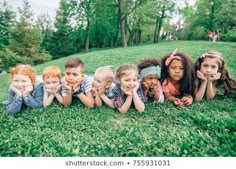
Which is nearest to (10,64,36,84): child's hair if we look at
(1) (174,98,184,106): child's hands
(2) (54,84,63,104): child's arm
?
(2) (54,84,63,104): child's arm

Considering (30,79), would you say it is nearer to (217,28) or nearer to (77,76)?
(77,76)

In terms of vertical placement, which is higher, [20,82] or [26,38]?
[26,38]

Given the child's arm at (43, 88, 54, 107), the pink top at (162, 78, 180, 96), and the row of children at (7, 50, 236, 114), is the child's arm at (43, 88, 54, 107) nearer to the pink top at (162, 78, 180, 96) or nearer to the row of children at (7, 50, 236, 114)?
the row of children at (7, 50, 236, 114)

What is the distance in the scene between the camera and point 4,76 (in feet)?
18.5

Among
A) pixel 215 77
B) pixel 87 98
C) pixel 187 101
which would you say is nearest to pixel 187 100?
pixel 187 101

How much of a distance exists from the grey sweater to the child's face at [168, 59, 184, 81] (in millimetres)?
1702

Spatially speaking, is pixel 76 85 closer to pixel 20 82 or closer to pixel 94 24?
pixel 20 82

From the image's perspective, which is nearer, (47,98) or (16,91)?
(16,91)

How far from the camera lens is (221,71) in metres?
4.61

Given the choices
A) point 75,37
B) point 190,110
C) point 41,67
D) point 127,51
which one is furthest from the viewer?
point 127,51

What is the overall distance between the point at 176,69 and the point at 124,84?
2.47 ft

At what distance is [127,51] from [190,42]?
1.16 meters
